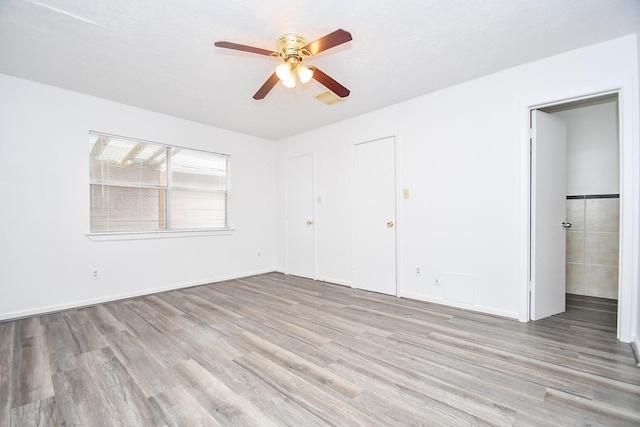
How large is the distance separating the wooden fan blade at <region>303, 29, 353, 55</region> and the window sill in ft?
11.2

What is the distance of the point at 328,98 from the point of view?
3.58m

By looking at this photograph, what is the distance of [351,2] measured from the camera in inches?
79.2

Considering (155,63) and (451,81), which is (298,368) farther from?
(451,81)

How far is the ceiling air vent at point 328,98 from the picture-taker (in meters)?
3.45

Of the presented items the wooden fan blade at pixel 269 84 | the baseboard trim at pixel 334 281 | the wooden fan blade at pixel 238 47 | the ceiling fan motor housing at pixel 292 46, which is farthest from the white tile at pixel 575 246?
the wooden fan blade at pixel 238 47

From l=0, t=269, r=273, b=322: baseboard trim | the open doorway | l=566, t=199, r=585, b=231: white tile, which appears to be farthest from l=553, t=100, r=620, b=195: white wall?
l=0, t=269, r=273, b=322: baseboard trim

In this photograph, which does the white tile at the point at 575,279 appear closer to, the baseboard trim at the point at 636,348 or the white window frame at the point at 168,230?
the baseboard trim at the point at 636,348

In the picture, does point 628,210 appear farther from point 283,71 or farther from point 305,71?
point 283,71

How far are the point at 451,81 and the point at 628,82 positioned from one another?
144 centimetres

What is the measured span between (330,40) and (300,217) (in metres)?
3.55

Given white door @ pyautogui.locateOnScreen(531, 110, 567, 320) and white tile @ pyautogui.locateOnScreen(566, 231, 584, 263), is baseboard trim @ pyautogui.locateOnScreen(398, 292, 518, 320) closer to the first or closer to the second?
white door @ pyautogui.locateOnScreen(531, 110, 567, 320)

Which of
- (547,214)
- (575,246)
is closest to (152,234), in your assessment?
(547,214)

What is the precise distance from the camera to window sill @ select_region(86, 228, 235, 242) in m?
3.63

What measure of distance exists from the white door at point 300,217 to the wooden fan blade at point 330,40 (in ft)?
9.66
